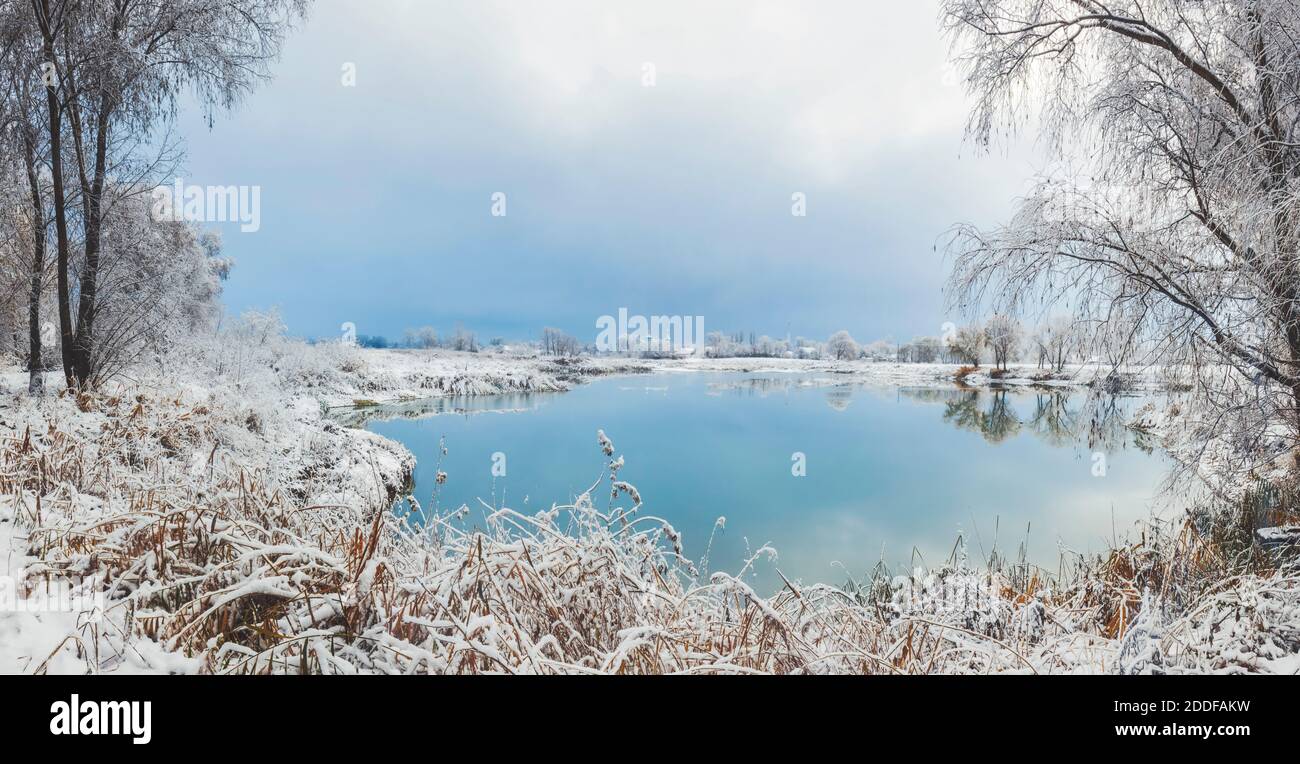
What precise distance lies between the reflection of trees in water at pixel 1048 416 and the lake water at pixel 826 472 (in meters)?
0.02

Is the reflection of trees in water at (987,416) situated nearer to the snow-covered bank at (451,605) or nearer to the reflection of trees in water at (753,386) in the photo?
the reflection of trees in water at (753,386)

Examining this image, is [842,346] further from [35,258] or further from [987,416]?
[35,258]

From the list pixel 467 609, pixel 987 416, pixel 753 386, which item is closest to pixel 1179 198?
pixel 467 609

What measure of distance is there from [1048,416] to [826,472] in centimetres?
798

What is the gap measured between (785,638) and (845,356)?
3866 centimetres

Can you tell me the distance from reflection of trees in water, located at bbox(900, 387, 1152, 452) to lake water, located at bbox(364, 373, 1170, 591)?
0.08ft

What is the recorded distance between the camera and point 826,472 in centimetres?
896

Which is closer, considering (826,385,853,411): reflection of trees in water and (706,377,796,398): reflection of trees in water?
(826,385,853,411): reflection of trees in water

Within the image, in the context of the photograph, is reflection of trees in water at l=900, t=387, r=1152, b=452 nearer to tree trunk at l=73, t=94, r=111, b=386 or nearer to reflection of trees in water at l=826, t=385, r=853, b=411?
reflection of trees in water at l=826, t=385, r=853, b=411

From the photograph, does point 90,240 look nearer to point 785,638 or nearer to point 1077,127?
point 785,638

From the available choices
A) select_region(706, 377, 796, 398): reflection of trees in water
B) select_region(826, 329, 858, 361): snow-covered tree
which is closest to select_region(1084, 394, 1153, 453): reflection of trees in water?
select_region(706, 377, 796, 398): reflection of trees in water

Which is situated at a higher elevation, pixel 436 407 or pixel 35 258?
pixel 35 258

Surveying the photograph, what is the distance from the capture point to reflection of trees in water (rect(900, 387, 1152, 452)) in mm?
3307
